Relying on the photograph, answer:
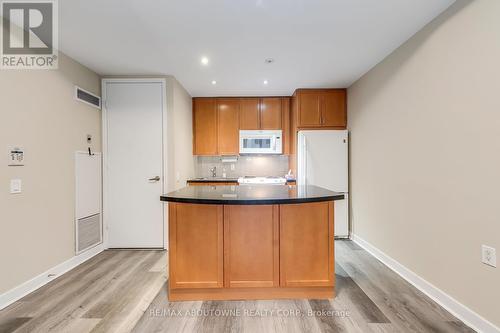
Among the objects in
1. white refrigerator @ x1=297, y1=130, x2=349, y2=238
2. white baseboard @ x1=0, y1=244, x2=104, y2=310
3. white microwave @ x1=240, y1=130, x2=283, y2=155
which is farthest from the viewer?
white microwave @ x1=240, y1=130, x2=283, y2=155

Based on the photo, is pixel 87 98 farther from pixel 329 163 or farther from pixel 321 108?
pixel 329 163

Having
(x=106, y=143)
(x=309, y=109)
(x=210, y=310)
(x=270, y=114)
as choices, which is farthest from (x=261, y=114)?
→ (x=210, y=310)

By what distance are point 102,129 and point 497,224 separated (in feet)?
13.5

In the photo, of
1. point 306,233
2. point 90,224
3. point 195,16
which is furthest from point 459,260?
point 90,224

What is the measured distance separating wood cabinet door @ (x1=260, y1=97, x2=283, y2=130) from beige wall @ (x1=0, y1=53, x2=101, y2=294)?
267 cm

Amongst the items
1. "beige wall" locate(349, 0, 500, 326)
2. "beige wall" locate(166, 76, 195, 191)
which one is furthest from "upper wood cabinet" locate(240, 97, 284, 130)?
"beige wall" locate(349, 0, 500, 326)

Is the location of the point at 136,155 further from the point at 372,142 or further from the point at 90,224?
the point at 372,142

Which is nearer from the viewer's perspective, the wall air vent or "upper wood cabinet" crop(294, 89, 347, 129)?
the wall air vent

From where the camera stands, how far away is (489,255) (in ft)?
5.46

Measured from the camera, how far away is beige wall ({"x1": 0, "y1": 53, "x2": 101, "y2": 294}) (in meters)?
2.08

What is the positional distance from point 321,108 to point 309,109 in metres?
0.19

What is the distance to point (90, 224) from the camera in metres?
3.11

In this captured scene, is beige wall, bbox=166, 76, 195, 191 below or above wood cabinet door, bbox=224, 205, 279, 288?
above

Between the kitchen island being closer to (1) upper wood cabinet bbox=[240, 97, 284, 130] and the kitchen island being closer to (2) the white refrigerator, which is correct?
(2) the white refrigerator
